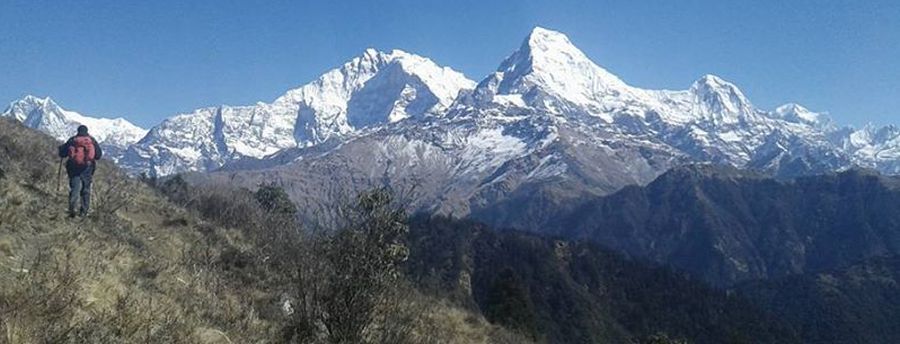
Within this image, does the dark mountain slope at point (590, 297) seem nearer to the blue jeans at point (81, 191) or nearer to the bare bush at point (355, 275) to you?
the blue jeans at point (81, 191)

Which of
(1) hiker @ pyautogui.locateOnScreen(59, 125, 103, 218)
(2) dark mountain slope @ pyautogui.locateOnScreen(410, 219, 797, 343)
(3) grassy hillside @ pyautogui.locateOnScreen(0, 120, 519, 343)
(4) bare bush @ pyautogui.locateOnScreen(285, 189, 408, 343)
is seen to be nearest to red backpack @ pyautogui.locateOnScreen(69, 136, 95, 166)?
(1) hiker @ pyautogui.locateOnScreen(59, 125, 103, 218)

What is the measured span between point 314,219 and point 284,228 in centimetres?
166

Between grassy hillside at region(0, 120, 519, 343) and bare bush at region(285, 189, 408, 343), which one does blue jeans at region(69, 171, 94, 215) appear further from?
bare bush at region(285, 189, 408, 343)

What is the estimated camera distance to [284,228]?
1405 centimetres

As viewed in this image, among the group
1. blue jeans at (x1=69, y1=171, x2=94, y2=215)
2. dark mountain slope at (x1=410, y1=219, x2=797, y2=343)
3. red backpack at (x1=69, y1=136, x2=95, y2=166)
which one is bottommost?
blue jeans at (x1=69, y1=171, x2=94, y2=215)

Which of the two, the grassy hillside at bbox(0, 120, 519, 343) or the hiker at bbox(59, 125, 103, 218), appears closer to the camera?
the grassy hillside at bbox(0, 120, 519, 343)

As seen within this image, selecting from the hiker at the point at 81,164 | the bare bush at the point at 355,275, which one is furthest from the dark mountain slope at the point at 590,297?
the bare bush at the point at 355,275

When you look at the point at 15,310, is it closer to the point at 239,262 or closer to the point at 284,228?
the point at 284,228

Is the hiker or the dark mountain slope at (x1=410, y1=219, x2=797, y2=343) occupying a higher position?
the dark mountain slope at (x1=410, y1=219, x2=797, y2=343)

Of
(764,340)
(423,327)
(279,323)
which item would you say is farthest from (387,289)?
(764,340)

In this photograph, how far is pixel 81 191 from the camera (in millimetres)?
17453

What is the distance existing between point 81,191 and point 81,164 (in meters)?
0.97

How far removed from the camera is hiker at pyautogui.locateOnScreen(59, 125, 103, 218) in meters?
17.3

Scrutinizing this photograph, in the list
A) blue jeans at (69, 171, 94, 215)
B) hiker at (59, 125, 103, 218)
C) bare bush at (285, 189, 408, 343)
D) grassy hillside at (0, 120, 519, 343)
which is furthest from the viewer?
hiker at (59, 125, 103, 218)
